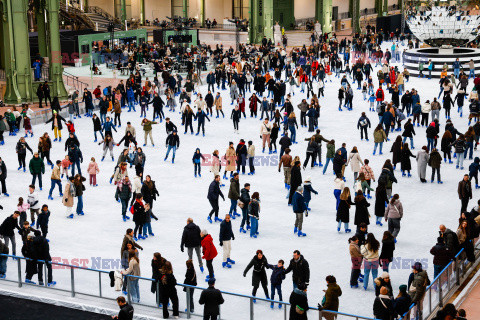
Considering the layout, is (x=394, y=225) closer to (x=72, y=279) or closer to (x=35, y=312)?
(x=72, y=279)

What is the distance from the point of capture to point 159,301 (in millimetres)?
13508

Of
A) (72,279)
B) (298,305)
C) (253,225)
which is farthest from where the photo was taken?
(253,225)

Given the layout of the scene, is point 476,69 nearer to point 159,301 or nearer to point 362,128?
point 362,128

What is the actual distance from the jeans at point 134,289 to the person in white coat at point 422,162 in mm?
10825

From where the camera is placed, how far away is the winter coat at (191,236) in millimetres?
15164

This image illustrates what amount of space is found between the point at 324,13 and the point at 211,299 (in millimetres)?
55824

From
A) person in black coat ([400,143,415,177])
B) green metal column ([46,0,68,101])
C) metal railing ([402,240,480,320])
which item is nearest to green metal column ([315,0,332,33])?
green metal column ([46,0,68,101])

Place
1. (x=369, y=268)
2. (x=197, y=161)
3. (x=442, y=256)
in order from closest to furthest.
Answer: (x=442, y=256) < (x=369, y=268) < (x=197, y=161)

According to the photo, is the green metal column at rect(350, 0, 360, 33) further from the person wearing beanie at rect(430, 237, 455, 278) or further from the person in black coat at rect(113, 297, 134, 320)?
the person in black coat at rect(113, 297, 134, 320)

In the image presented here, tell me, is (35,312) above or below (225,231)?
below

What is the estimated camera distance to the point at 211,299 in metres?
12.5

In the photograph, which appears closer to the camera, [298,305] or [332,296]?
[298,305]

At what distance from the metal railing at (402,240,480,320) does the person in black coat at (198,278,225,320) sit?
9.91 ft

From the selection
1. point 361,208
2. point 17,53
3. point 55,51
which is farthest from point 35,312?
point 55,51
